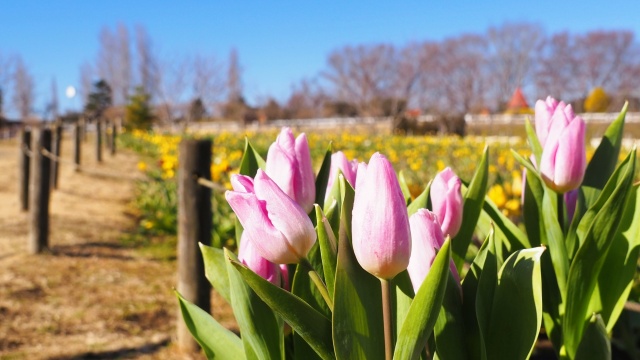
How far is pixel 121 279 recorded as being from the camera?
13.6ft

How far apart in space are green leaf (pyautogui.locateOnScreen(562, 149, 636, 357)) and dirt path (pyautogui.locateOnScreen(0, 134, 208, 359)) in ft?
7.14

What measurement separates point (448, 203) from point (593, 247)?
11.2 inches

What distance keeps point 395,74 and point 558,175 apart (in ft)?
140

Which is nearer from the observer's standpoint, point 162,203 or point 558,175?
point 558,175

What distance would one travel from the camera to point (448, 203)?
2.93 feet

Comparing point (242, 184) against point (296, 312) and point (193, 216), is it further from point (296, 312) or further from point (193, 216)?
point (193, 216)

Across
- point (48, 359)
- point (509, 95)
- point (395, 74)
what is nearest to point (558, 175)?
point (48, 359)

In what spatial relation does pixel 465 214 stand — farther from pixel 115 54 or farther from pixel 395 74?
pixel 115 54

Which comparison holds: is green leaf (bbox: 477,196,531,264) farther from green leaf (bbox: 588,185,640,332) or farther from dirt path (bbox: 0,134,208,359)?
dirt path (bbox: 0,134,208,359)

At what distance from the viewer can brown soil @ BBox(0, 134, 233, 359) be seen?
2982 millimetres

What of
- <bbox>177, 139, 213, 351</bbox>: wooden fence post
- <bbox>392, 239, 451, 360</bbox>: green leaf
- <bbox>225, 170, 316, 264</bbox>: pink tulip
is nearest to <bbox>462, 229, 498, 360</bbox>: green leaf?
<bbox>392, 239, 451, 360</bbox>: green leaf

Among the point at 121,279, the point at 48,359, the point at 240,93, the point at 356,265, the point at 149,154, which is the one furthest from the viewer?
the point at 240,93

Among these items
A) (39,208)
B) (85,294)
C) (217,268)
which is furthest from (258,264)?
(39,208)

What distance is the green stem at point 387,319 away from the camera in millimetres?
678
